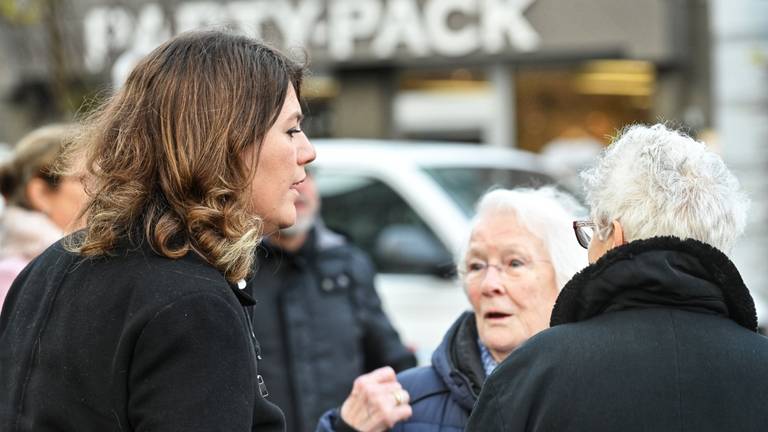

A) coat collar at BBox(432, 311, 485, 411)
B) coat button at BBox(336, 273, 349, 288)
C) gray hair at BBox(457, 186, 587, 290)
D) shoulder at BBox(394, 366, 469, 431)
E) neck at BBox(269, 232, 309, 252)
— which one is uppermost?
A: gray hair at BBox(457, 186, 587, 290)

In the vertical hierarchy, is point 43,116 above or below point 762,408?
below

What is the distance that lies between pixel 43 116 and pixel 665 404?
55.7 feet

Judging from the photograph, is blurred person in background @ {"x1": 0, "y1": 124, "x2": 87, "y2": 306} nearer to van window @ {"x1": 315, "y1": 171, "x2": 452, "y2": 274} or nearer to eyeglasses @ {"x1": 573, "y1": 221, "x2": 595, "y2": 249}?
eyeglasses @ {"x1": 573, "y1": 221, "x2": 595, "y2": 249}

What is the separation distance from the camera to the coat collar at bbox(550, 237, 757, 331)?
2156 mm

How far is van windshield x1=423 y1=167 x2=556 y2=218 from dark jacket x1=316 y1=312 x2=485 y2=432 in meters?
3.63

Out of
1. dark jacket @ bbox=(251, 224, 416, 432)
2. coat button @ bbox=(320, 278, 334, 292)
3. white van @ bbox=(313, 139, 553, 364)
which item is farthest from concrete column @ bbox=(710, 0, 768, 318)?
coat button @ bbox=(320, 278, 334, 292)

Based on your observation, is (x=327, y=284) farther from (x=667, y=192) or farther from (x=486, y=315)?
(x=667, y=192)

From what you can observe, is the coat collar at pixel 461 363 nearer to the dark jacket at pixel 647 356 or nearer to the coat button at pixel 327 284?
the dark jacket at pixel 647 356

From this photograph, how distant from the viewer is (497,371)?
226 centimetres

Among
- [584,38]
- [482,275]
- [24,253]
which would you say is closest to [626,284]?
[482,275]

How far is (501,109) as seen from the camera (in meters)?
15.2

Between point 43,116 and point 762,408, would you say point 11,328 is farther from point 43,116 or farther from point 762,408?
point 43,116

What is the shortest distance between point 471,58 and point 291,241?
10162mm

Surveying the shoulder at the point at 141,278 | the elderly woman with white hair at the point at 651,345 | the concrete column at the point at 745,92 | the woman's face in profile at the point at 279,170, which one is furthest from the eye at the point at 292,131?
the concrete column at the point at 745,92
